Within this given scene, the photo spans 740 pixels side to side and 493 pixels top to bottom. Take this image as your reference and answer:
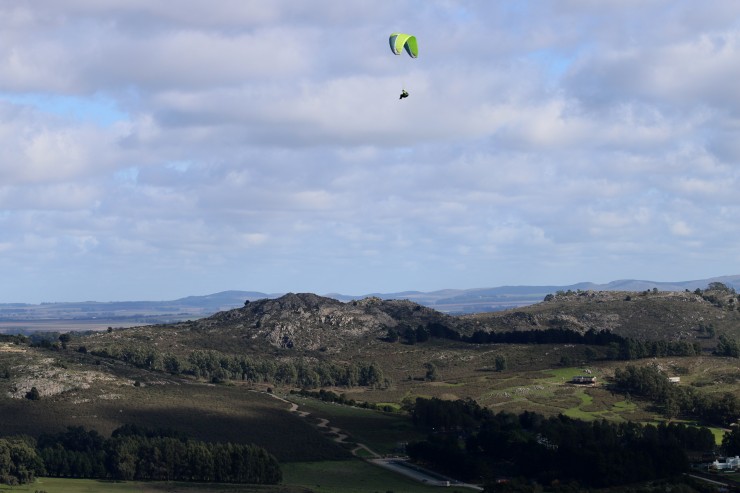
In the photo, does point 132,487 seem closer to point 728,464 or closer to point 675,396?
point 728,464

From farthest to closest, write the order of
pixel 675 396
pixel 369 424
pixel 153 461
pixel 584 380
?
pixel 584 380
pixel 675 396
pixel 369 424
pixel 153 461

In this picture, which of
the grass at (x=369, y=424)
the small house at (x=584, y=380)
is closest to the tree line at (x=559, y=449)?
the grass at (x=369, y=424)

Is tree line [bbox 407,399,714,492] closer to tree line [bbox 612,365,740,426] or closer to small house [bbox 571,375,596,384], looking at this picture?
tree line [bbox 612,365,740,426]

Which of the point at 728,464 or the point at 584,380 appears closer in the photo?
the point at 728,464

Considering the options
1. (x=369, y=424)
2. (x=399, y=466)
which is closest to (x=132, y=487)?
(x=399, y=466)

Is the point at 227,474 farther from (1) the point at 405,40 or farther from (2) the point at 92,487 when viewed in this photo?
(1) the point at 405,40

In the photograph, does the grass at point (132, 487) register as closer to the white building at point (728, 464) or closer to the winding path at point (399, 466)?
the winding path at point (399, 466)

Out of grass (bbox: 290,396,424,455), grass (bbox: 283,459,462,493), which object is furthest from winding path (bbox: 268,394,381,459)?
grass (bbox: 283,459,462,493)
